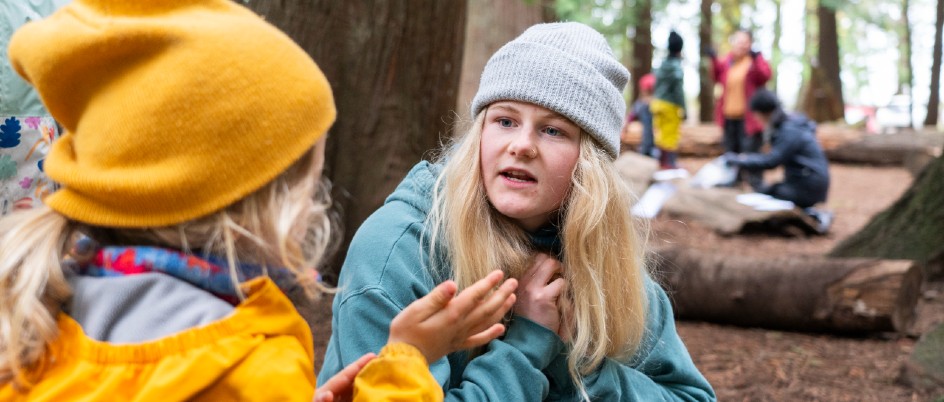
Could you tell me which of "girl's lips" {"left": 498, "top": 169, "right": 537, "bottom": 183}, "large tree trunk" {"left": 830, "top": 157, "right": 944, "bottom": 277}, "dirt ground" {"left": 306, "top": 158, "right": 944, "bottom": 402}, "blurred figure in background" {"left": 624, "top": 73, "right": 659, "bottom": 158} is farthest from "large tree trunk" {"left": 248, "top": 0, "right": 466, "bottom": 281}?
"blurred figure in background" {"left": 624, "top": 73, "right": 659, "bottom": 158}

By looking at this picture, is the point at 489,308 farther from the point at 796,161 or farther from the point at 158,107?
the point at 796,161

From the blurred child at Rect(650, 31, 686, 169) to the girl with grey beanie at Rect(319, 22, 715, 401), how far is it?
33.0ft

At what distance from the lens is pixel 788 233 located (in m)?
9.00

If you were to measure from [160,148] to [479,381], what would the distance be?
98 cm

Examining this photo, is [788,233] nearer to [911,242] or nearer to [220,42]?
[911,242]

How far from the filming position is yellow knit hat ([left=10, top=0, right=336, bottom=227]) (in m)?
1.52

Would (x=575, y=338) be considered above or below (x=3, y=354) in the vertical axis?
below

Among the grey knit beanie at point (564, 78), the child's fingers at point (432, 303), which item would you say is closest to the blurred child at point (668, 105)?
the grey knit beanie at point (564, 78)

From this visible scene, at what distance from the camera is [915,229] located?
5.82 meters

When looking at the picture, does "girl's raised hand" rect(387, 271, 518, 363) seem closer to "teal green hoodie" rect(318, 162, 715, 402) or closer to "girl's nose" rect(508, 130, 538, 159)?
"teal green hoodie" rect(318, 162, 715, 402)

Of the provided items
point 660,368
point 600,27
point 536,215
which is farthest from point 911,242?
point 600,27

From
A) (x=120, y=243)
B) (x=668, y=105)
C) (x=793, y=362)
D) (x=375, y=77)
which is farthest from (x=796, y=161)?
(x=120, y=243)

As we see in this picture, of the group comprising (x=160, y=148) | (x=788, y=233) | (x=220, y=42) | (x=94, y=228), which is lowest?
(x=788, y=233)

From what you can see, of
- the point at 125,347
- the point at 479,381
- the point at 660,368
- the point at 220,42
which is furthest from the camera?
the point at 660,368
